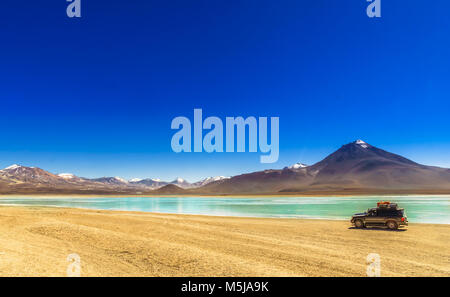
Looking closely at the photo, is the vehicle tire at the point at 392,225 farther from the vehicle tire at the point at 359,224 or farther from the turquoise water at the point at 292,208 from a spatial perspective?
the turquoise water at the point at 292,208

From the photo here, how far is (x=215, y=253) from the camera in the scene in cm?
1226

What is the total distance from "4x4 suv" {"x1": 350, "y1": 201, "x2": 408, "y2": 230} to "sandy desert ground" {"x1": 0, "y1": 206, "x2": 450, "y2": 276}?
194 cm

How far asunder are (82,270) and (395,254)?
1244 centimetres

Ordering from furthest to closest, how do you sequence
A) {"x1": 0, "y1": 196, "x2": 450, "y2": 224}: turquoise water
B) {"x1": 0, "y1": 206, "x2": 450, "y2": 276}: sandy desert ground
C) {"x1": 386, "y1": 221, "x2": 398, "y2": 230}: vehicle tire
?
{"x1": 0, "y1": 196, "x2": 450, "y2": 224}: turquoise water, {"x1": 386, "y1": 221, "x2": 398, "y2": 230}: vehicle tire, {"x1": 0, "y1": 206, "x2": 450, "y2": 276}: sandy desert ground

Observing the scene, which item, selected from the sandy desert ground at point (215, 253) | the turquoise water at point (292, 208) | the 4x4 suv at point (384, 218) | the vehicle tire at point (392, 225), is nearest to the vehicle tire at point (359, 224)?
the 4x4 suv at point (384, 218)

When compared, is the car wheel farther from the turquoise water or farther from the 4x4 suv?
the turquoise water

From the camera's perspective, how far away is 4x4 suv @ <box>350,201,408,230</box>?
2030 cm

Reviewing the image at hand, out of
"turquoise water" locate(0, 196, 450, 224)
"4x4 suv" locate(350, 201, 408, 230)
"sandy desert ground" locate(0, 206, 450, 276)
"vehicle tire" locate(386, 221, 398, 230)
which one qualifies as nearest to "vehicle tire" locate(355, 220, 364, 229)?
"4x4 suv" locate(350, 201, 408, 230)

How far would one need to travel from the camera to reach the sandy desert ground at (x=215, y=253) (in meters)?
9.70

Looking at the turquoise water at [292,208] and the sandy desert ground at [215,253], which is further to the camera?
the turquoise water at [292,208]

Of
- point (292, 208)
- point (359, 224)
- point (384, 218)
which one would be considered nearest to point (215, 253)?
point (359, 224)

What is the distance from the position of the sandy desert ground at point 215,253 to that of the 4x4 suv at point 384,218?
6.36ft

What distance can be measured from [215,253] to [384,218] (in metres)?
14.6
